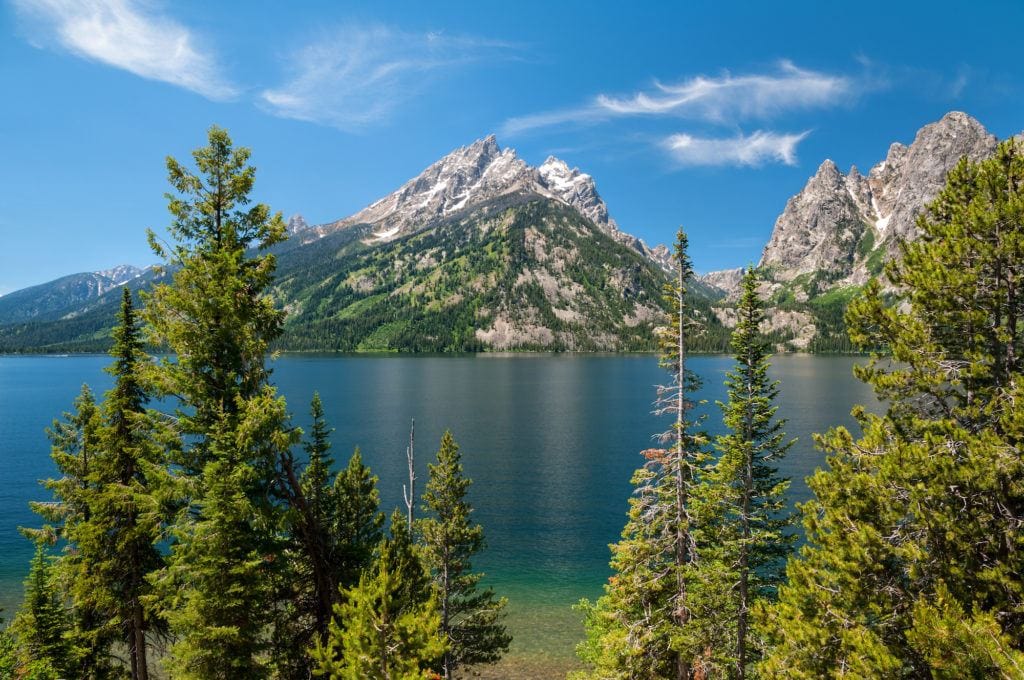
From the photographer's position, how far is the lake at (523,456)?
4662 centimetres

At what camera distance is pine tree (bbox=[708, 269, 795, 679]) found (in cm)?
1995

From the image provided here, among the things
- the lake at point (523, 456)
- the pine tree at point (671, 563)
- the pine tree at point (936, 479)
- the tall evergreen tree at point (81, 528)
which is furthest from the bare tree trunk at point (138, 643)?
the lake at point (523, 456)

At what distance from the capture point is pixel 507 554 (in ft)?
175

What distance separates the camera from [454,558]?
94.3 feet

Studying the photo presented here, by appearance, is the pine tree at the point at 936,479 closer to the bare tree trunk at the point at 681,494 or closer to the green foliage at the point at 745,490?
the bare tree trunk at the point at 681,494

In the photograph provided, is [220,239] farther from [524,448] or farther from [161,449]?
[524,448]

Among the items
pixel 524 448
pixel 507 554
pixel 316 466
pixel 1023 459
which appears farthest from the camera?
pixel 524 448

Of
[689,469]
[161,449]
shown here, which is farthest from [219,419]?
[689,469]

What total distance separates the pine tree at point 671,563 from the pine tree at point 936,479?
256 inches

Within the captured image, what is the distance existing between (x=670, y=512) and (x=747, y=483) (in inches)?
132

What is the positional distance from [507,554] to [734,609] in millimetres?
36677

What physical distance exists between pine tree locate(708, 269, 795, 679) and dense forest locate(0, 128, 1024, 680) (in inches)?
4.4

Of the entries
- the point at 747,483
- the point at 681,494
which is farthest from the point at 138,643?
the point at 747,483

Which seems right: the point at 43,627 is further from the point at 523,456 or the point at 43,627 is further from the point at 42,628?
the point at 523,456
